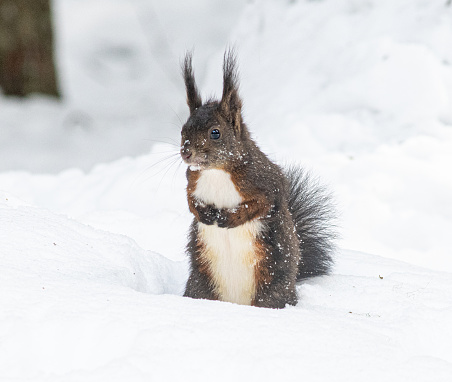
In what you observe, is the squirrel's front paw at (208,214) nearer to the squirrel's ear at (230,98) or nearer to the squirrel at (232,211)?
the squirrel at (232,211)

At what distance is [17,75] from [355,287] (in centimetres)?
612

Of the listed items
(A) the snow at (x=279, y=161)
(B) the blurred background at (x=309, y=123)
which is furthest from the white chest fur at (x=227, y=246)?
(B) the blurred background at (x=309, y=123)

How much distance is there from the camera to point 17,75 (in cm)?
822

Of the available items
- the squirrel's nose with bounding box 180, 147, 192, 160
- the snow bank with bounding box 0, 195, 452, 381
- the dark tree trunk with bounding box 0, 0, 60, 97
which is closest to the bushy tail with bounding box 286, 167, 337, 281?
the snow bank with bounding box 0, 195, 452, 381

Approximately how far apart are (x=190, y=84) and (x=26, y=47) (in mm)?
5553

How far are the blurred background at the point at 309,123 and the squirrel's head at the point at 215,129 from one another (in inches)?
38.7

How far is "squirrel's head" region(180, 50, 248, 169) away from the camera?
270 centimetres

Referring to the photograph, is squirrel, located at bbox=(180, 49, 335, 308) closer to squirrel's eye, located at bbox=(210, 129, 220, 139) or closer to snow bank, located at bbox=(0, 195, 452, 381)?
squirrel's eye, located at bbox=(210, 129, 220, 139)

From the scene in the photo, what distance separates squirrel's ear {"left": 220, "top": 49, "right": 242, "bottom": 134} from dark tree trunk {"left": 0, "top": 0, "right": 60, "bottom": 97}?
5.51 metres

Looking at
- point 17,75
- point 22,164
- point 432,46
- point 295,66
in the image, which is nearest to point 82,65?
point 17,75

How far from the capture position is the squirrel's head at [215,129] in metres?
2.70

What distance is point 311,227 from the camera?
10.8ft

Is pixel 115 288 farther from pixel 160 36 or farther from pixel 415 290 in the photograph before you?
pixel 160 36

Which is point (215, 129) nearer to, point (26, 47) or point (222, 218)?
point (222, 218)
